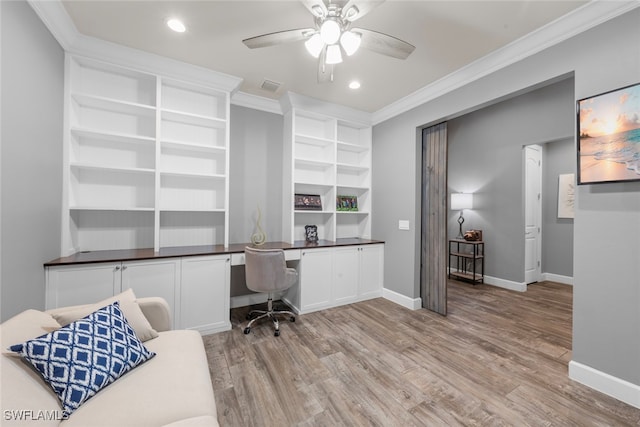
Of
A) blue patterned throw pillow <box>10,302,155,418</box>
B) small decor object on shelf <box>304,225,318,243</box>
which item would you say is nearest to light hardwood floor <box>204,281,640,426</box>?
blue patterned throw pillow <box>10,302,155,418</box>

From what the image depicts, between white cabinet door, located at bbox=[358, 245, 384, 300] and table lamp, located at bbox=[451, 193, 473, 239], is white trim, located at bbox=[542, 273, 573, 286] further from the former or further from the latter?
white cabinet door, located at bbox=[358, 245, 384, 300]

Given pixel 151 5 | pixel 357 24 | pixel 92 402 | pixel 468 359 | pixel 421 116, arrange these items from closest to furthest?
pixel 92 402
pixel 151 5
pixel 357 24
pixel 468 359
pixel 421 116

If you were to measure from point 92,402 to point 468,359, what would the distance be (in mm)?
2590

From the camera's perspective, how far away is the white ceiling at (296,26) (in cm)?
190

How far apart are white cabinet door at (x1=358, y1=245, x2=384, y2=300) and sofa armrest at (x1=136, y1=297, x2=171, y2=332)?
8.30ft

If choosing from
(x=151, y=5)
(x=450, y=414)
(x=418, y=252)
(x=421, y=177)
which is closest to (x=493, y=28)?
(x=421, y=177)

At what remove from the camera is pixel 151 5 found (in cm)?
192

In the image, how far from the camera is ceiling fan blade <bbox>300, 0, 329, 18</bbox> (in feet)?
5.27

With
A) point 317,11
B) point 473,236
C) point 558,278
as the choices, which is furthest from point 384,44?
point 558,278

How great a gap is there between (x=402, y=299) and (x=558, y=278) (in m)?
3.31

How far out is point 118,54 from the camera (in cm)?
243

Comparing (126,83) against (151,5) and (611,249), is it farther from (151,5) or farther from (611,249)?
(611,249)

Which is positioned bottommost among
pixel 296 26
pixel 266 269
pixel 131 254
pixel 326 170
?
pixel 266 269

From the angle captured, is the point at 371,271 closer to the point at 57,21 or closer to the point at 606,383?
the point at 606,383
